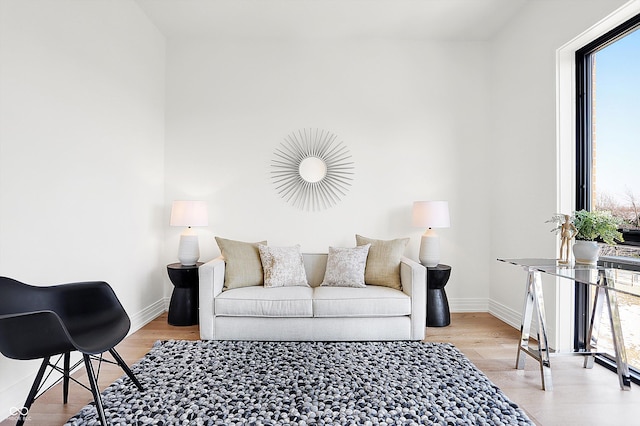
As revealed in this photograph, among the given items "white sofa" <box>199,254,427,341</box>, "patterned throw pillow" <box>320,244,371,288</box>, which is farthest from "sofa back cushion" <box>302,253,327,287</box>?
"white sofa" <box>199,254,427,341</box>

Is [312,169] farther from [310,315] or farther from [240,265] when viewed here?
[310,315]

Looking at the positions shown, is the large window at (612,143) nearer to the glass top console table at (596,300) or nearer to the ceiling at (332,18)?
the glass top console table at (596,300)

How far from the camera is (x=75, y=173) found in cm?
249

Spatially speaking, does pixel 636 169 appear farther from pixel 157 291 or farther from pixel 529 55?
pixel 157 291

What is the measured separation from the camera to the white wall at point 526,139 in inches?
111

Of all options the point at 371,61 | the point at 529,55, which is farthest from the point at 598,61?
the point at 371,61

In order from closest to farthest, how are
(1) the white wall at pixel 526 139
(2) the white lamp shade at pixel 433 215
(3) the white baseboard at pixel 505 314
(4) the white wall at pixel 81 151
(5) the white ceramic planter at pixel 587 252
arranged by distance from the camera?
(4) the white wall at pixel 81 151, (5) the white ceramic planter at pixel 587 252, (1) the white wall at pixel 526 139, (3) the white baseboard at pixel 505 314, (2) the white lamp shade at pixel 433 215

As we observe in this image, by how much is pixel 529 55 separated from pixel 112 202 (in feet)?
12.6

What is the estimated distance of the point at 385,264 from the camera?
128 inches

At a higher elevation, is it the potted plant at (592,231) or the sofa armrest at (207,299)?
the potted plant at (592,231)

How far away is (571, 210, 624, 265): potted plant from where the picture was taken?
85.3 inches

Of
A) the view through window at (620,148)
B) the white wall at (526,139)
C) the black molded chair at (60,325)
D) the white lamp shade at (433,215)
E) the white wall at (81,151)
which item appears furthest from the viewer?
the white lamp shade at (433,215)

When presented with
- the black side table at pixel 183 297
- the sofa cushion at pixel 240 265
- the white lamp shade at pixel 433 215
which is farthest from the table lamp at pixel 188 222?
the white lamp shade at pixel 433 215

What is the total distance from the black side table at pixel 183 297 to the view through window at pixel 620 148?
334 cm
